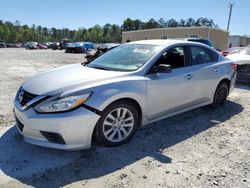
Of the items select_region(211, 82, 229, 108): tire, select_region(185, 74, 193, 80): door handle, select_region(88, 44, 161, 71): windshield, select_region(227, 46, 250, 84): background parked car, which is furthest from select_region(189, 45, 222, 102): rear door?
select_region(227, 46, 250, 84): background parked car

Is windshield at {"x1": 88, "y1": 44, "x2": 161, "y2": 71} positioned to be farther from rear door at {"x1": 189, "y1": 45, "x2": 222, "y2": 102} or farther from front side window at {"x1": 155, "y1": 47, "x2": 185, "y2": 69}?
rear door at {"x1": 189, "y1": 45, "x2": 222, "y2": 102}

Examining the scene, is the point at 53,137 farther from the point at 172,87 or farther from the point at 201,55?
the point at 201,55

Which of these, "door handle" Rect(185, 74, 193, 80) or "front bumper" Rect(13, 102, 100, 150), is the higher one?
"door handle" Rect(185, 74, 193, 80)

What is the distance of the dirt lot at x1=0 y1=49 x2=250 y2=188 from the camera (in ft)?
9.83

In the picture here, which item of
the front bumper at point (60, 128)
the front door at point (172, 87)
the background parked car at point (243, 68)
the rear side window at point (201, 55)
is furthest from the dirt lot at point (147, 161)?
the background parked car at point (243, 68)

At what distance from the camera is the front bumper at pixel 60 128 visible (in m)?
3.19

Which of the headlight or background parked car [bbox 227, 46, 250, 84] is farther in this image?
background parked car [bbox 227, 46, 250, 84]

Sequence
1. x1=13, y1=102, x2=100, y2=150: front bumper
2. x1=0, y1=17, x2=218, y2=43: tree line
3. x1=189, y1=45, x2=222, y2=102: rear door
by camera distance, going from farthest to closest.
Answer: x1=0, y1=17, x2=218, y2=43: tree line, x1=189, y1=45, x2=222, y2=102: rear door, x1=13, y1=102, x2=100, y2=150: front bumper

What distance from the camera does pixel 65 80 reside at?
367 cm

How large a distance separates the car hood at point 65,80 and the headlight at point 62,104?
0.15 metres

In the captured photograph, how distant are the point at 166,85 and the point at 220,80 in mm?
1860

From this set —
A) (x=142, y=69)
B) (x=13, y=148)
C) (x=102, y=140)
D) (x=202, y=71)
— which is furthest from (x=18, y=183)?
(x=202, y=71)

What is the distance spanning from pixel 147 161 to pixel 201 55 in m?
2.67

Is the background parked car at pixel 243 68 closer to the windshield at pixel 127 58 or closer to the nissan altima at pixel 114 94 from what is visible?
the nissan altima at pixel 114 94
